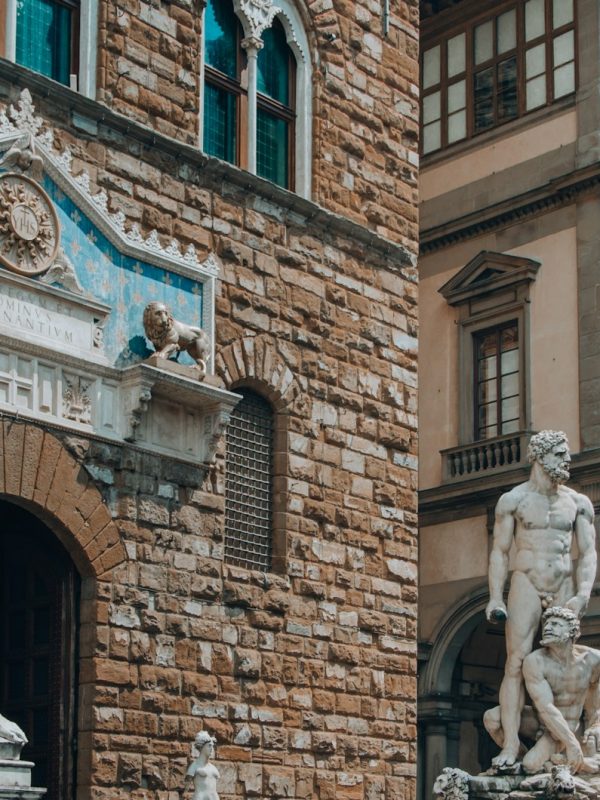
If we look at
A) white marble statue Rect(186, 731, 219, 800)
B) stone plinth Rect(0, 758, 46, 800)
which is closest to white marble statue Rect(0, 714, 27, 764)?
stone plinth Rect(0, 758, 46, 800)

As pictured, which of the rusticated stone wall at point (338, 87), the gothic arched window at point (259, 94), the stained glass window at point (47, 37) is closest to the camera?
the stained glass window at point (47, 37)

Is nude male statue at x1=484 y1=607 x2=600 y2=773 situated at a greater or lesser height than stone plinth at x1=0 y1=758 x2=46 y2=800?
greater

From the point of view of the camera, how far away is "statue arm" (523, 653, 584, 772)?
14.1m

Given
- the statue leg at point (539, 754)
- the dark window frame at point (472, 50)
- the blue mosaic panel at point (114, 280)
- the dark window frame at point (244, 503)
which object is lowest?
the statue leg at point (539, 754)

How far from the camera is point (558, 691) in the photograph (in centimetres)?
1449

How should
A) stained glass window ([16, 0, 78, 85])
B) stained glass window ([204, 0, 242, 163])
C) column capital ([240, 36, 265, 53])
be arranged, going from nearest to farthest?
1. stained glass window ([16, 0, 78, 85])
2. stained glass window ([204, 0, 242, 163])
3. column capital ([240, 36, 265, 53])

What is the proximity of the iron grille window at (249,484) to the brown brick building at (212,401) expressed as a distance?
3 centimetres

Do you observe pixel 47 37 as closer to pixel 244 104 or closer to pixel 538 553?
pixel 244 104

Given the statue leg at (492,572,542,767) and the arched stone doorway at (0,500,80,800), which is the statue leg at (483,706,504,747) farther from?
the arched stone doorway at (0,500,80,800)

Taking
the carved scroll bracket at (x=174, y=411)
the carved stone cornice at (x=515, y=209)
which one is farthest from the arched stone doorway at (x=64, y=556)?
the carved stone cornice at (x=515, y=209)

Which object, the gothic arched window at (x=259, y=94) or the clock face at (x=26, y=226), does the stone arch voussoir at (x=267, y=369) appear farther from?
the clock face at (x=26, y=226)

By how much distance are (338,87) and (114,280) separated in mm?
4422

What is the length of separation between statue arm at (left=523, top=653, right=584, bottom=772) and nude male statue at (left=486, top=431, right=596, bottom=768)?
13 cm

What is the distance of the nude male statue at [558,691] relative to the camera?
14250 mm
